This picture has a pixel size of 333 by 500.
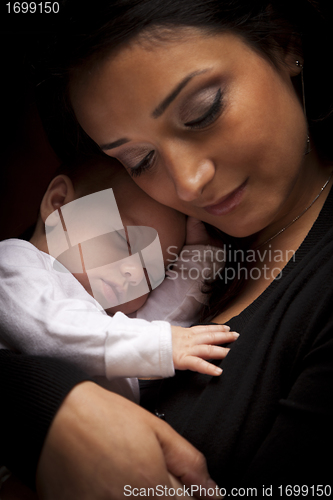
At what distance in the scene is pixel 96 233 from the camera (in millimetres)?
533

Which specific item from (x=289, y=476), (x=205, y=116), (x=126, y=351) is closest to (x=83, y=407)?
(x=126, y=351)

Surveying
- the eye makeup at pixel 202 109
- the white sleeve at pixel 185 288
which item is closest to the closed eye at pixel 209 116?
the eye makeup at pixel 202 109

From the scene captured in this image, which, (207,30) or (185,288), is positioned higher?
(207,30)

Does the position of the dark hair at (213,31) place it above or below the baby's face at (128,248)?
above

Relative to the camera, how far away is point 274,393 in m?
0.41

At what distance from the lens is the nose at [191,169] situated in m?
0.47

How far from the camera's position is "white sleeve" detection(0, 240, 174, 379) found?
1.48 feet

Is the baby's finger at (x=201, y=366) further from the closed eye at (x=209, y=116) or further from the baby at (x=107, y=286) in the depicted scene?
the closed eye at (x=209, y=116)

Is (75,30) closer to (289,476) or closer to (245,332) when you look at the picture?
(245,332)

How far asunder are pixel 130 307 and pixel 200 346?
0.18m

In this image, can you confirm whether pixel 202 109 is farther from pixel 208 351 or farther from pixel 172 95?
pixel 208 351

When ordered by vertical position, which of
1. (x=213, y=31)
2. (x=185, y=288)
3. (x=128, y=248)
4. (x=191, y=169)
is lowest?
(x=185, y=288)

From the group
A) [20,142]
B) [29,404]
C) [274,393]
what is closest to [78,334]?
[29,404]

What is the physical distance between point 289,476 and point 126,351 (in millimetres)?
212
